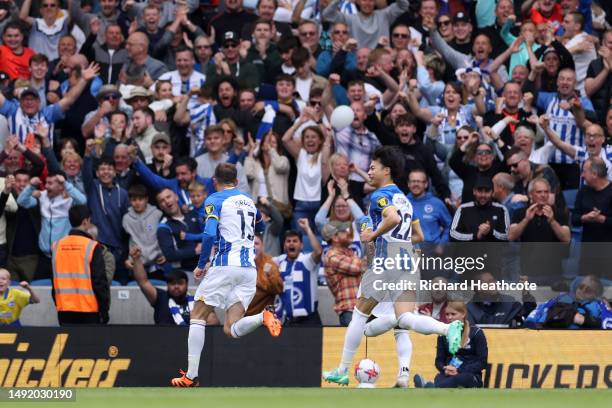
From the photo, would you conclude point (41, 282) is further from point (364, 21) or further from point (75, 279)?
point (364, 21)

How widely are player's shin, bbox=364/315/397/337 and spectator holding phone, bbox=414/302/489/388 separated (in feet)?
2.38

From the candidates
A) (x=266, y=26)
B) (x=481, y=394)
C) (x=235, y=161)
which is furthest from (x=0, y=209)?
(x=481, y=394)

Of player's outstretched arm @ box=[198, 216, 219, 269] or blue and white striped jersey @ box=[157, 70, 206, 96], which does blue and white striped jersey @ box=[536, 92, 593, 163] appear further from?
player's outstretched arm @ box=[198, 216, 219, 269]

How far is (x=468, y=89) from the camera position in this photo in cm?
1888

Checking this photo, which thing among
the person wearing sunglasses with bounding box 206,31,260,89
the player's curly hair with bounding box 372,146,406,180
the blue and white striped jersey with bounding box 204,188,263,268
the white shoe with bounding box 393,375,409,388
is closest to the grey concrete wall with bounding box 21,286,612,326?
the person wearing sunglasses with bounding box 206,31,260,89

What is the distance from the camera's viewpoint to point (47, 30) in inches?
806

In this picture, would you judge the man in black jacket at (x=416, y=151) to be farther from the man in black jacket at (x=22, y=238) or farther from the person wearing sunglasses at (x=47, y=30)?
the person wearing sunglasses at (x=47, y=30)

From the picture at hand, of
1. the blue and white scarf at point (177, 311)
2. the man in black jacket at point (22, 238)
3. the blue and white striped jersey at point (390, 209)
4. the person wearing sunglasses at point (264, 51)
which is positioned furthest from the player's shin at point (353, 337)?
the person wearing sunglasses at point (264, 51)

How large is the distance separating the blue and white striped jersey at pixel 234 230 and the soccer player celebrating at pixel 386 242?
3.98 feet

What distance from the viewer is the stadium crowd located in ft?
55.6

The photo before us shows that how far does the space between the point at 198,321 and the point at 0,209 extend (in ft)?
16.0

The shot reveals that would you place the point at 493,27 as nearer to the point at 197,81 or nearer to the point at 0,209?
the point at 197,81

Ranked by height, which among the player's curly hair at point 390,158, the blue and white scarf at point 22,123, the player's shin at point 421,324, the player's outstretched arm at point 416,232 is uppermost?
the blue and white scarf at point 22,123

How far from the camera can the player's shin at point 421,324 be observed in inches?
524
